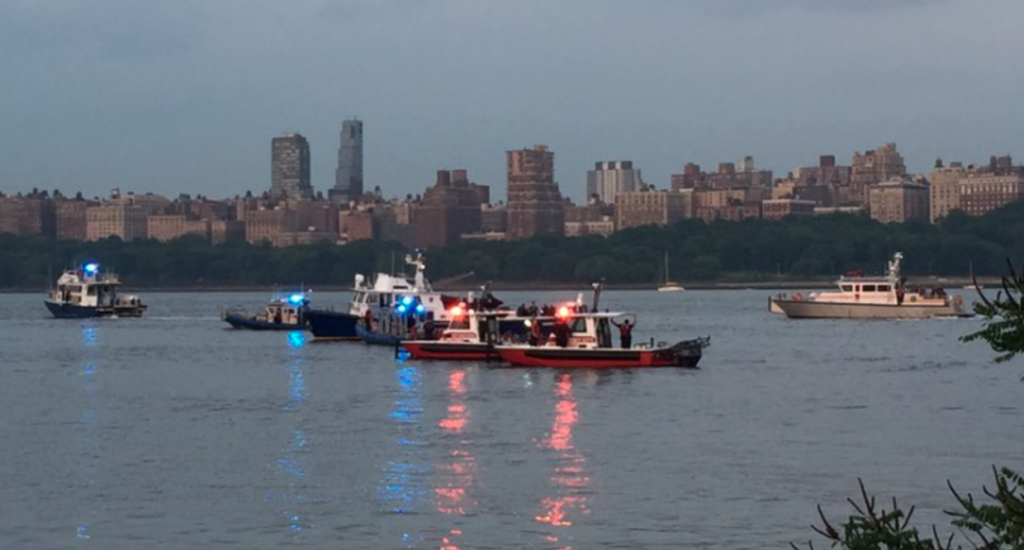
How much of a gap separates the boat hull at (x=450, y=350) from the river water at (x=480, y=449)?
33.0 inches

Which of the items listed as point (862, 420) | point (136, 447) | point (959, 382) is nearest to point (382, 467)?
point (136, 447)

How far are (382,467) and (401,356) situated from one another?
38.5 meters

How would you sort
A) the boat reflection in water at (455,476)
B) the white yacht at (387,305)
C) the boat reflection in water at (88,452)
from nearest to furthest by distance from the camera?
the boat reflection in water at (88,452), the boat reflection in water at (455,476), the white yacht at (387,305)

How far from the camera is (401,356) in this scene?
79.2m

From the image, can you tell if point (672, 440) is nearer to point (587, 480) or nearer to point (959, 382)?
point (587, 480)

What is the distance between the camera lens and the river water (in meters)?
32.8

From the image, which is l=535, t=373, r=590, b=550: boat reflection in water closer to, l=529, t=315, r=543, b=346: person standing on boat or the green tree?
l=529, t=315, r=543, b=346: person standing on boat

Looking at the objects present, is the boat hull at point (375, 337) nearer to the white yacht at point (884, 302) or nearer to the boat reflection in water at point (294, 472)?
the boat reflection in water at point (294, 472)

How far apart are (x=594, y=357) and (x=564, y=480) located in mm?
29504

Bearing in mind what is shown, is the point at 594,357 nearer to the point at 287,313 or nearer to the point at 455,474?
the point at 455,474

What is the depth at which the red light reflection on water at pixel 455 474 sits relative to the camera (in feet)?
113

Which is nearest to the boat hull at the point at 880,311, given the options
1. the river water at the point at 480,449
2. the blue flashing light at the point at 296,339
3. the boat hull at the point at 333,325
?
the blue flashing light at the point at 296,339

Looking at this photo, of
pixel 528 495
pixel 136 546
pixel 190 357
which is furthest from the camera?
pixel 190 357

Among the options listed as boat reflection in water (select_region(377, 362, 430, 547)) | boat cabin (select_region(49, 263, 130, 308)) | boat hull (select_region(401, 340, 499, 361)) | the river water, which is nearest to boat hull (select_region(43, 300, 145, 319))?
boat cabin (select_region(49, 263, 130, 308))
